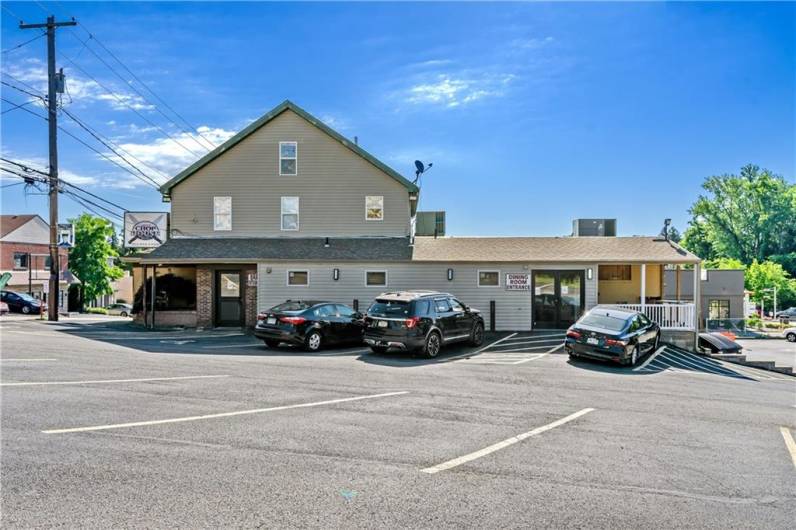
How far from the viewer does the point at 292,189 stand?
22.5 meters

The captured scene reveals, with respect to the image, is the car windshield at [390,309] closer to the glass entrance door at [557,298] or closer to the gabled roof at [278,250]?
the gabled roof at [278,250]

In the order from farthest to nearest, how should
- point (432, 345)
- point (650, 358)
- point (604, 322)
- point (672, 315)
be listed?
1. point (672, 315)
2. point (650, 358)
3. point (604, 322)
4. point (432, 345)

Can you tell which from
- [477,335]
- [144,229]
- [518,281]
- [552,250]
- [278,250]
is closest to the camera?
[477,335]

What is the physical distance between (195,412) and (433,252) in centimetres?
1469

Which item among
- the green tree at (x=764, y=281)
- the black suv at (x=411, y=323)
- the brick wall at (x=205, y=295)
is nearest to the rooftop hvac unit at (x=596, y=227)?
the black suv at (x=411, y=323)

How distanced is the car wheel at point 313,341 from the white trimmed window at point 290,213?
8.27 metres

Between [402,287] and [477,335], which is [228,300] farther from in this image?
[477,335]

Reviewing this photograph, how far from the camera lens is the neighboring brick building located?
4516cm

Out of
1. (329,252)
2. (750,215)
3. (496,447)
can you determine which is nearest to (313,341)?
(329,252)

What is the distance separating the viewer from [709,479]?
5.61 m

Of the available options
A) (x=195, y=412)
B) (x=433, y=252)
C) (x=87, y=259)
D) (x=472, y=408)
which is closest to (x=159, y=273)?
(x=433, y=252)

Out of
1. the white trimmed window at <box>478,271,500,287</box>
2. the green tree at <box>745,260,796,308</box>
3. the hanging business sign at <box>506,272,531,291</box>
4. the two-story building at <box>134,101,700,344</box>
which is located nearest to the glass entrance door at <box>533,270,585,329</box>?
the two-story building at <box>134,101,700,344</box>

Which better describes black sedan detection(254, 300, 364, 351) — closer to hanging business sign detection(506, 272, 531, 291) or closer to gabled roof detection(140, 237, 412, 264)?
gabled roof detection(140, 237, 412, 264)

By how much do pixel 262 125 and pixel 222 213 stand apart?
4.21 m
